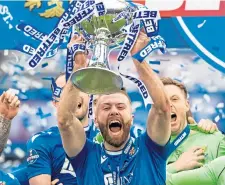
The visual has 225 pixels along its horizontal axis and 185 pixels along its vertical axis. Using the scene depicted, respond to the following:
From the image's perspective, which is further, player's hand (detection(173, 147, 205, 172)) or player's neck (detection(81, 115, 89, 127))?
player's neck (detection(81, 115, 89, 127))

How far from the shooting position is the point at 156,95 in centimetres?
430

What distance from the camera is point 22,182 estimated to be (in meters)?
4.71

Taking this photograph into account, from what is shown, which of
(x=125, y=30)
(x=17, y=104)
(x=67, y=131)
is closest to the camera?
(x=125, y=30)

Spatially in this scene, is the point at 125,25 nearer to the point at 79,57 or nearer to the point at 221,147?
the point at 79,57

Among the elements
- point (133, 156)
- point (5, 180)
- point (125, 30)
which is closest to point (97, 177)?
point (133, 156)

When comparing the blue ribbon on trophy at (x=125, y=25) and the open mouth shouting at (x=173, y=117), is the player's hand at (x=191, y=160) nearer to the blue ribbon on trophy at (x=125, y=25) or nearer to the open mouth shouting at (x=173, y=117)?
the open mouth shouting at (x=173, y=117)

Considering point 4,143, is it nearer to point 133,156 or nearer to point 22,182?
point 22,182

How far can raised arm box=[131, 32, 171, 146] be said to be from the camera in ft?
14.0

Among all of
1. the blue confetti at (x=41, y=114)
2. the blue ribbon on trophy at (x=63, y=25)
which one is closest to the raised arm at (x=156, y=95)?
the blue ribbon on trophy at (x=63, y=25)

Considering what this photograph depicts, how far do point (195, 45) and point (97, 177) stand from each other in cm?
108

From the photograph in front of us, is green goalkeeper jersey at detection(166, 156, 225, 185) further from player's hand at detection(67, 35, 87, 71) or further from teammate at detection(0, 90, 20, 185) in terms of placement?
teammate at detection(0, 90, 20, 185)

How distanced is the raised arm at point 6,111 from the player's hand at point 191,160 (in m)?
1.12

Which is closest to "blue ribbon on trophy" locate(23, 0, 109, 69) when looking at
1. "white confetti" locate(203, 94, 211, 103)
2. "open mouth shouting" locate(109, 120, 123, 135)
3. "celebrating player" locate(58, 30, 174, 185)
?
"celebrating player" locate(58, 30, 174, 185)

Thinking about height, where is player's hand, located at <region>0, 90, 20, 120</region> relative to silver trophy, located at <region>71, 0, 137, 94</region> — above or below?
below
